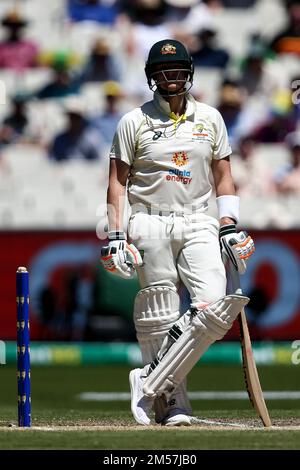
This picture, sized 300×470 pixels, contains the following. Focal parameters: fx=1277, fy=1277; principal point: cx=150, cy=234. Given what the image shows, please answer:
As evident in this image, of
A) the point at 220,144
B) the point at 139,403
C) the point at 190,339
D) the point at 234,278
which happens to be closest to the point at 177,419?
the point at 139,403

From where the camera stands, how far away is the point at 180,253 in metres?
6.24

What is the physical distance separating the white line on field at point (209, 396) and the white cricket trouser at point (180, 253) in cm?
352

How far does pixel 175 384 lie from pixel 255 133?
859cm

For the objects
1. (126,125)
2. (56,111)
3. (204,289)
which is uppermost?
(56,111)

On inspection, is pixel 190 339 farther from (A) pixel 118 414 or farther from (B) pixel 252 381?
(A) pixel 118 414

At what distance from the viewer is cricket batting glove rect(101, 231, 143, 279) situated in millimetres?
6098

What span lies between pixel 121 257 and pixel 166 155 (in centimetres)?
56

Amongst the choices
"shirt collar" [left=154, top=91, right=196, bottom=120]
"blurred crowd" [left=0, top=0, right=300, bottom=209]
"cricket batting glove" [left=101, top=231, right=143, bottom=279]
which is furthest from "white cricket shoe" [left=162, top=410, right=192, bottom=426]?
"blurred crowd" [left=0, top=0, right=300, bottom=209]

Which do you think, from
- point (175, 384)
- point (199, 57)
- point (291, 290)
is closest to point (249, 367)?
point (175, 384)

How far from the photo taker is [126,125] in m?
6.28

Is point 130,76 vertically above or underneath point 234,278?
above

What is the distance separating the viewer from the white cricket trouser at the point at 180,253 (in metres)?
6.15

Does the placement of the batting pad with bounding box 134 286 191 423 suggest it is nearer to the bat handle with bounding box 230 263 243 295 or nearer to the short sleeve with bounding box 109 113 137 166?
the bat handle with bounding box 230 263 243 295
